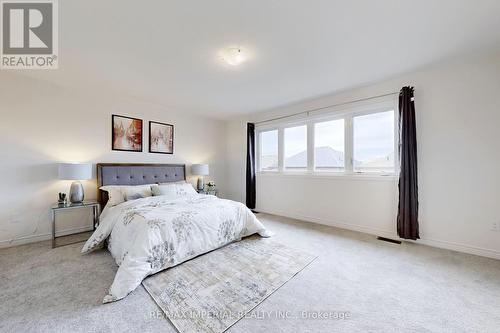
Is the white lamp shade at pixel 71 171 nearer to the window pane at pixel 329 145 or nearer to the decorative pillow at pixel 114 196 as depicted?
the decorative pillow at pixel 114 196

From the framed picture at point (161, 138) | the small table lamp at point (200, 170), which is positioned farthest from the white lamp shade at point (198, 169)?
the framed picture at point (161, 138)

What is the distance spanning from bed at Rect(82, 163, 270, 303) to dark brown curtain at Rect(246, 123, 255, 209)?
174 cm

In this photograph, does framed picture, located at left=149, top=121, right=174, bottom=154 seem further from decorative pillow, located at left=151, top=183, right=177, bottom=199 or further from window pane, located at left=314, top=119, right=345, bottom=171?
window pane, located at left=314, top=119, right=345, bottom=171

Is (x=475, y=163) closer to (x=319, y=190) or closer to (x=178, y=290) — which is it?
(x=319, y=190)

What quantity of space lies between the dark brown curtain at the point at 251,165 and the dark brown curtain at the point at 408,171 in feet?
9.50

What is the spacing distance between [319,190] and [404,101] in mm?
1924

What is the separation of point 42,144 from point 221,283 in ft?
10.9

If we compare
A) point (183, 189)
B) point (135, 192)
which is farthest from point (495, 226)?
point (135, 192)

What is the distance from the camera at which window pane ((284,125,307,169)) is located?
4230 mm

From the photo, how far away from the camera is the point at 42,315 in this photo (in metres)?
1.48

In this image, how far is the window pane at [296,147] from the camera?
423 centimetres

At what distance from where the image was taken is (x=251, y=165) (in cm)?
486

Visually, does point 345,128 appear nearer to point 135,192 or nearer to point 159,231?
point 159,231

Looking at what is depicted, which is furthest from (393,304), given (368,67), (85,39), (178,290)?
(85,39)
